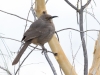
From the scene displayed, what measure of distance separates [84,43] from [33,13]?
527 mm

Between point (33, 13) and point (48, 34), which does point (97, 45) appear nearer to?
point (48, 34)

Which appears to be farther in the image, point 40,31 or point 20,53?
point 40,31

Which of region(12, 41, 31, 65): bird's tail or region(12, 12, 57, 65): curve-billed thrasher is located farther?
region(12, 12, 57, 65): curve-billed thrasher

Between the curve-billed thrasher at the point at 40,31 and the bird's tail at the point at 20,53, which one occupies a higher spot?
the curve-billed thrasher at the point at 40,31

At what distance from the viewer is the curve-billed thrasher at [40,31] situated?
6.87 feet

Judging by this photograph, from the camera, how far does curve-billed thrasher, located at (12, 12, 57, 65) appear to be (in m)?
2.09

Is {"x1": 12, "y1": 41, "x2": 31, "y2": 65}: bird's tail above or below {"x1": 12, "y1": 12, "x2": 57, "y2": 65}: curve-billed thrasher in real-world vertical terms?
below

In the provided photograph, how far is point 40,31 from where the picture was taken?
222 cm

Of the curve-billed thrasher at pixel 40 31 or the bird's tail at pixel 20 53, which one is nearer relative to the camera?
the bird's tail at pixel 20 53

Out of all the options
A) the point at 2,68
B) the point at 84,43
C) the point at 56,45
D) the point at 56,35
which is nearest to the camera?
the point at 84,43

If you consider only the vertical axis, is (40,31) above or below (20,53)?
above

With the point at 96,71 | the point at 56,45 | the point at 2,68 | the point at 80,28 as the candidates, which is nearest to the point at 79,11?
the point at 80,28

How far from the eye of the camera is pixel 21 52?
1980 mm

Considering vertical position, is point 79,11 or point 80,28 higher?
point 79,11
